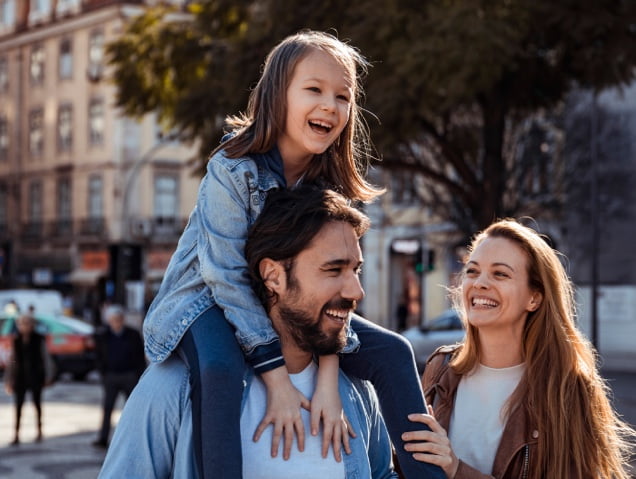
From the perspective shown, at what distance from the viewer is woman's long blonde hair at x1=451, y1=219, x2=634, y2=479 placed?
3.70 metres

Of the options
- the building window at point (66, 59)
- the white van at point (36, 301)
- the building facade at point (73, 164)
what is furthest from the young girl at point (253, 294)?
the building window at point (66, 59)

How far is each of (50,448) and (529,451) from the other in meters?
10.9

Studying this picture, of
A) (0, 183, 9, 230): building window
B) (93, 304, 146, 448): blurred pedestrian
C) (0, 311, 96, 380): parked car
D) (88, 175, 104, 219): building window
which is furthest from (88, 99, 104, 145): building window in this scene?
(93, 304, 146, 448): blurred pedestrian

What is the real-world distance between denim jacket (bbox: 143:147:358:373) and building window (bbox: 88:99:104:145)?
4816cm

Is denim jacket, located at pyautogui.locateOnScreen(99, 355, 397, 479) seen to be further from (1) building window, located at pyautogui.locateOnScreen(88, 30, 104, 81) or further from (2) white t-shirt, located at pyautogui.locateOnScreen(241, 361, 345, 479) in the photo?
(1) building window, located at pyautogui.locateOnScreen(88, 30, 104, 81)

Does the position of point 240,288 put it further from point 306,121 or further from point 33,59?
point 33,59

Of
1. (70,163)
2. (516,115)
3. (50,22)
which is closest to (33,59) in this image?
(50,22)

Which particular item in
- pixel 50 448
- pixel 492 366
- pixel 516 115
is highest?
pixel 516 115

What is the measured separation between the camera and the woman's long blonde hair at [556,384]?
12.1ft

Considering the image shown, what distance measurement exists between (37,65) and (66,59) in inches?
103

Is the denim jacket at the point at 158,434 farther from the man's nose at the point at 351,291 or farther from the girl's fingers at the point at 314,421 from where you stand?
the man's nose at the point at 351,291

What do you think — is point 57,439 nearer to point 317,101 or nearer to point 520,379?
point 520,379

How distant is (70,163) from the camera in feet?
170

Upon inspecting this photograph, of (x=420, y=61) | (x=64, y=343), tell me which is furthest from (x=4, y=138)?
(x=420, y=61)
